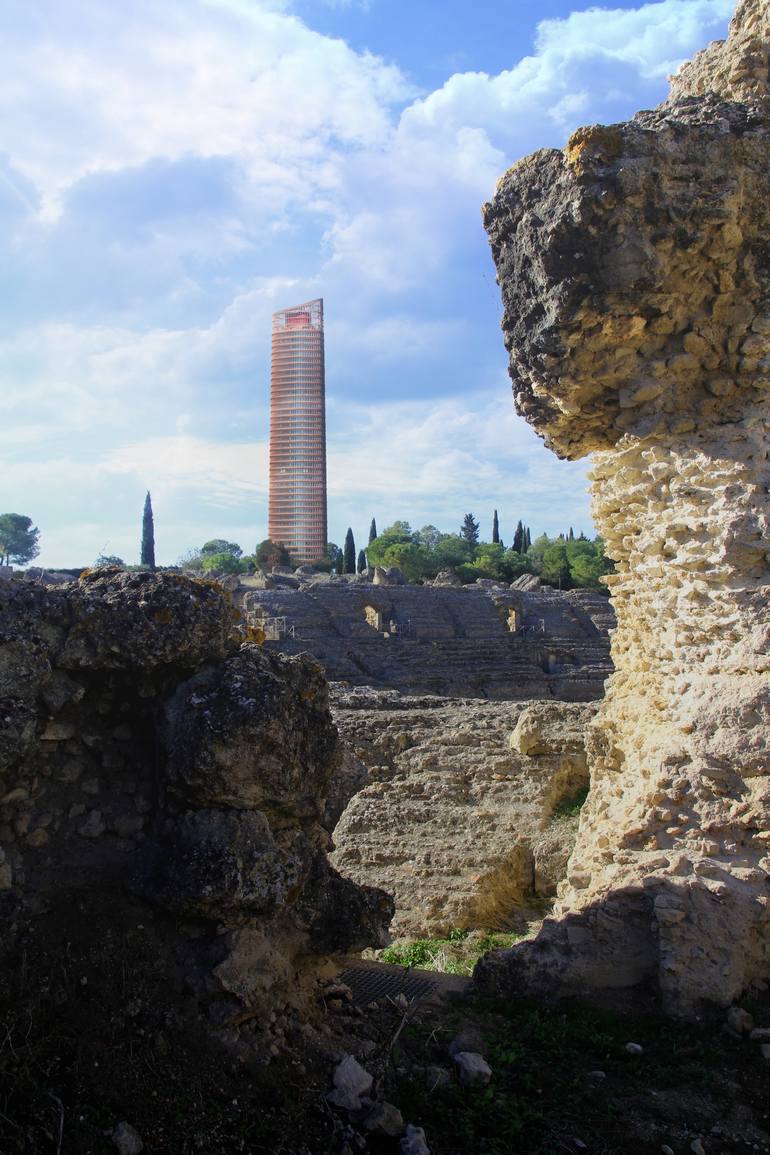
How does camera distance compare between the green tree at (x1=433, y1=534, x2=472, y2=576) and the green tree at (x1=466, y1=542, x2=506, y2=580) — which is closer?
the green tree at (x1=466, y1=542, x2=506, y2=580)

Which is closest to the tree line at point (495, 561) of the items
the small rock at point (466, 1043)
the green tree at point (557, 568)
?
the green tree at point (557, 568)

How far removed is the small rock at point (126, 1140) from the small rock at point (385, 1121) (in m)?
0.90

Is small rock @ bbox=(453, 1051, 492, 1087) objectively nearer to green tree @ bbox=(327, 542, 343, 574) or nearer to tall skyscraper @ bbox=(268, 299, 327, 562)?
green tree @ bbox=(327, 542, 343, 574)

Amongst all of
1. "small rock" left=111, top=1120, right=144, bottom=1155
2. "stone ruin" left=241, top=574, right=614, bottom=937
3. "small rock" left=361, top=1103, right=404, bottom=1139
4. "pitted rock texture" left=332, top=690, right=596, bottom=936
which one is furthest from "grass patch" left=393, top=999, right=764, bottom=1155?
"pitted rock texture" left=332, top=690, right=596, bottom=936

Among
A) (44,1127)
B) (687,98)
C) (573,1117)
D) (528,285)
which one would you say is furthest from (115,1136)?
(687,98)

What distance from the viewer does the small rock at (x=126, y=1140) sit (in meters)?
2.91

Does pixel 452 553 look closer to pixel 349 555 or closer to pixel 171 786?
pixel 349 555

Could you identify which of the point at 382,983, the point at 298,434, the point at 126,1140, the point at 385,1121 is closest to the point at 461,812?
the point at 382,983

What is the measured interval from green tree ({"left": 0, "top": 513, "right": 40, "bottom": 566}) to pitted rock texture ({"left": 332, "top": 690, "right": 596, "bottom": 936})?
64772 mm

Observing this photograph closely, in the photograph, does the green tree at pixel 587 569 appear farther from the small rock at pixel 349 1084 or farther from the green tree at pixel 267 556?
the small rock at pixel 349 1084

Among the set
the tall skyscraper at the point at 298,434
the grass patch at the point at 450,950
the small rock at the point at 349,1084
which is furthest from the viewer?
the tall skyscraper at the point at 298,434

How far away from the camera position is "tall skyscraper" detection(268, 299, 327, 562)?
69250 mm

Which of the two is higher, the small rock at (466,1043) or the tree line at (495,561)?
the tree line at (495,561)

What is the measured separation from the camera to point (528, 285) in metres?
6.27
